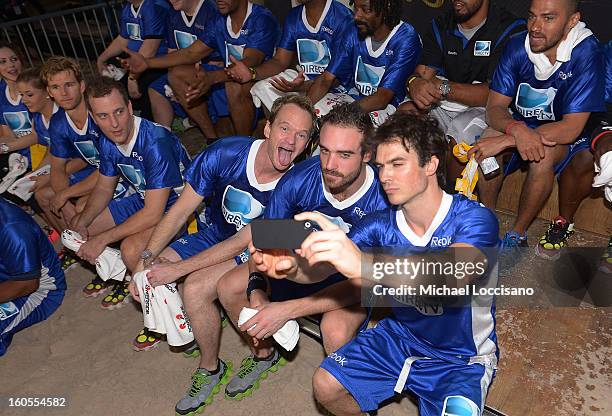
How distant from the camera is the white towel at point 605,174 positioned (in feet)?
10.6

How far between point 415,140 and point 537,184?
167 centimetres

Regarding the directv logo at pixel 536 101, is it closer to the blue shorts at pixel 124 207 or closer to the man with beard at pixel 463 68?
the man with beard at pixel 463 68

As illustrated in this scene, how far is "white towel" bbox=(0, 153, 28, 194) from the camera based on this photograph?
5188mm

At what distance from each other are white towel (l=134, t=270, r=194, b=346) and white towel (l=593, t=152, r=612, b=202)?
2795 millimetres

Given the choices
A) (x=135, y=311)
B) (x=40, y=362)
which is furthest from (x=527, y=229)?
(x=40, y=362)

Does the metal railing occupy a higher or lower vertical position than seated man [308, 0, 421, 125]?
lower

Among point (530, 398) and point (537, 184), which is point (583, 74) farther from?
point (530, 398)

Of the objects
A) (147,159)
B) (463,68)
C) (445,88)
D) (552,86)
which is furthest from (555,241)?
(147,159)

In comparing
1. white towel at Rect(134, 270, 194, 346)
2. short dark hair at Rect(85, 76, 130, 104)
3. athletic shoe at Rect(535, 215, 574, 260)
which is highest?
short dark hair at Rect(85, 76, 130, 104)

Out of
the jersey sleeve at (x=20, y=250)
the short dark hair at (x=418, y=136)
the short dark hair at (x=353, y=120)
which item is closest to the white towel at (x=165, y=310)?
the jersey sleeve at (x=20, y=250)

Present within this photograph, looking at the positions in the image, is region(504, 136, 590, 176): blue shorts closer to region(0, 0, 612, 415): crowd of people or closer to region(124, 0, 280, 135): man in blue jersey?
region(0, 0, 612, 415): crowd of people

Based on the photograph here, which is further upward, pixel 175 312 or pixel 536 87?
pixel 536 87

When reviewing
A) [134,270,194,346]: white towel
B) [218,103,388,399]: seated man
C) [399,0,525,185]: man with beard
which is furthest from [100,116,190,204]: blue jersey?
[399,0,525,185]: man with beard

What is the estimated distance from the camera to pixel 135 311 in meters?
4.02
